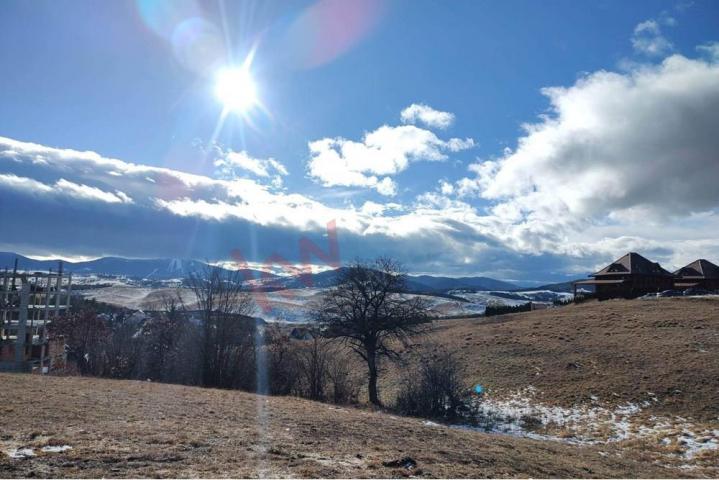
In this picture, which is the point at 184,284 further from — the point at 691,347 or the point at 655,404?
the point at 691,347

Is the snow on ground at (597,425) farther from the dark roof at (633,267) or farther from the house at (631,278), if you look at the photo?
the dark roof at (633,267)

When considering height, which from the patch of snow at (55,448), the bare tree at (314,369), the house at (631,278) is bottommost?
the bare tree at (314,369)

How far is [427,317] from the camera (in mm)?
28000

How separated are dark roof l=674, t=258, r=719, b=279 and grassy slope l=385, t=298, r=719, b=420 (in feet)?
90.9

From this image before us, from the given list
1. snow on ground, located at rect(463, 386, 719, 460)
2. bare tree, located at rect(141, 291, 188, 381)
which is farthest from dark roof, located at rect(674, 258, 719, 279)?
bare tree, located at rect(141, 291, 188, 381)

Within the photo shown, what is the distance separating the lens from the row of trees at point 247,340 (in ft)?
83.9

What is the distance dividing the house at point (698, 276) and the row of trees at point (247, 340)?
198ft

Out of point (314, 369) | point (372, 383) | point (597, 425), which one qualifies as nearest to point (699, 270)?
point (597, 425)

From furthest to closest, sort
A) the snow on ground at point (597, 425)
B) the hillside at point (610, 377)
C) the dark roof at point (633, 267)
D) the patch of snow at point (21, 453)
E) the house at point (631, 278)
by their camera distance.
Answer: the dark roof at point (633, 267)
the house at point (631, 278)
the hillside at point (610, 377)
the snow on ground at point (597, 425)
the patch of snow at point (21, 453)

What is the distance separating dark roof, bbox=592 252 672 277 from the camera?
68.1 m

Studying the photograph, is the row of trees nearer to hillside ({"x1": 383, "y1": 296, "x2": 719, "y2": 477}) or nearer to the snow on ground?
hillside ({"x1": 383, "y1": 296, "x2": 719, "y2": 477})

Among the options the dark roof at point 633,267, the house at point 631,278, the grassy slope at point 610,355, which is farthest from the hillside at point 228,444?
the dark roof at point 633,267

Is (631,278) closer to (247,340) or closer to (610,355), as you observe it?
(610,355)

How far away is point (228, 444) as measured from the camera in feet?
30.9
